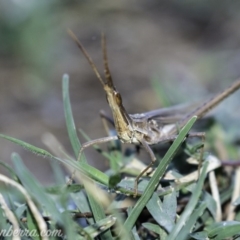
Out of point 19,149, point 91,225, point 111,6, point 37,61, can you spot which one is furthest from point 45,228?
point 111,6

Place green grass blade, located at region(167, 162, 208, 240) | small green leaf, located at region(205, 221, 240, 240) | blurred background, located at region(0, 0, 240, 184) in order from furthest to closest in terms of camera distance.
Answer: blurred background, located at region(0, 0, 240, 184) < small green leaf, located at region(205, 221, 240, 240) < green grass blade, located at region(167, 162, 208, 240)

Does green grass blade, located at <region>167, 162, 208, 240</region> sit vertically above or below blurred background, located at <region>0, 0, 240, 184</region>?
below

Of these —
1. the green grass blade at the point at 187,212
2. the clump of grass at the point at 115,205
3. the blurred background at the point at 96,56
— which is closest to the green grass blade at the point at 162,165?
the clump of grass at the point at 115,205

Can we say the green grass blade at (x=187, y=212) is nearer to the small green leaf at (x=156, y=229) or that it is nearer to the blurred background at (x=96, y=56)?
the small green leaf at (x=156, y=229)

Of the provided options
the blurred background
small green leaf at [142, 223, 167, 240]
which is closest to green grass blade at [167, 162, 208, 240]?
small green leaf at [142, 223, 167, 240]

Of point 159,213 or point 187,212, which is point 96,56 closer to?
point 159,213

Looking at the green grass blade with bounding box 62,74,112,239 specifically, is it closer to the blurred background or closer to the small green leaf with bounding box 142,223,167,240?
the small green leaf with bounding box 142,223,167,240
